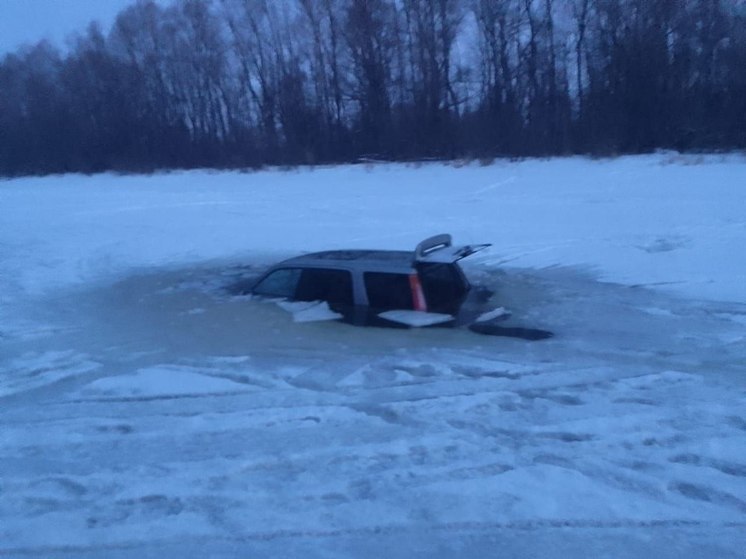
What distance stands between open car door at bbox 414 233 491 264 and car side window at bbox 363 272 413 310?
1.09 ft

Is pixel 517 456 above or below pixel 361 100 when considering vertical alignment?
below

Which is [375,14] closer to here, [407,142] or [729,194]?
[407,142]

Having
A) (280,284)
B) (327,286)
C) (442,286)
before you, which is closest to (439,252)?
(442,286)

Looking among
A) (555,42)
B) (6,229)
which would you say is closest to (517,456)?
(6,229)

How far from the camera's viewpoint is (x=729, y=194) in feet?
61.9

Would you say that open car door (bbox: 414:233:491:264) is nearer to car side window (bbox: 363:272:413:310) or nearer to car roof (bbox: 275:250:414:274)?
car roof (bbox: 275:250:414:274)

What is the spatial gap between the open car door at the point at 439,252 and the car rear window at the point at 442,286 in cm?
12

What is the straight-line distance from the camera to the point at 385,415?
669cm

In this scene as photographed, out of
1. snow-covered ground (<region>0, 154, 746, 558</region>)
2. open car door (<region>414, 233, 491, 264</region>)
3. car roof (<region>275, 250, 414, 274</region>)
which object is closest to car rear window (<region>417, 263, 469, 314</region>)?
open car door (<region>414, 233, 491, 264</region>)

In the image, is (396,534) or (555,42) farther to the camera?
(555,42)

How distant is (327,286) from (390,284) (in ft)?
3.18

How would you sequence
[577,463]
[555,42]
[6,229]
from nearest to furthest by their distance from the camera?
[577,463], [6,229], [555,42]

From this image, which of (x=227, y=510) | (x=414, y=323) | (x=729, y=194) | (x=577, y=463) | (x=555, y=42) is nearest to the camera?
(x=227, y=510)

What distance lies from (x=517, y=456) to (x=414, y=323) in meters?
3.78
